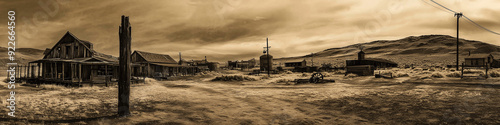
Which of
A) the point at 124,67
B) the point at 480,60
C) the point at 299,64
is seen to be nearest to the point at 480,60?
the point at 480,60

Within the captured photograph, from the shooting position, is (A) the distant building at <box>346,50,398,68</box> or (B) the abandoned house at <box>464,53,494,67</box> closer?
(A) the distant building at <box>346,50,398,68</box>

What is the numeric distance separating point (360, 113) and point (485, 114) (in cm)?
324

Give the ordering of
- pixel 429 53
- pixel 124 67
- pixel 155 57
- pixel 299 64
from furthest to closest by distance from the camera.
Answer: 1. pixel 429 53
2. pixel 299 64
3. pixel 155 57
4. pixel 124 67

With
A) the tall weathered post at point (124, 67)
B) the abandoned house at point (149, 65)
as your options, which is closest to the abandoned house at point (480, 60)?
the abandoned house at point (149, 65)

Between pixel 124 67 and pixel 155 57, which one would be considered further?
pixel 155 57

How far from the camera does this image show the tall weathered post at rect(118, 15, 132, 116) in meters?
6.47

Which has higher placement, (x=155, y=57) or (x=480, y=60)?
(x=155, y=57)

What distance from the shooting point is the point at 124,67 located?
6508mm

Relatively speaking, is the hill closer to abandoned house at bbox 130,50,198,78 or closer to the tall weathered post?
abandoned house at bbox 130,50,198,78

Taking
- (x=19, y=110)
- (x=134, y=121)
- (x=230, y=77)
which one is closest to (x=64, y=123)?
(x=134, y=121)

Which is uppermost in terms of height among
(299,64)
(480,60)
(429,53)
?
(429,53)

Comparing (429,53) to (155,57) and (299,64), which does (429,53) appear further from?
(155,57)

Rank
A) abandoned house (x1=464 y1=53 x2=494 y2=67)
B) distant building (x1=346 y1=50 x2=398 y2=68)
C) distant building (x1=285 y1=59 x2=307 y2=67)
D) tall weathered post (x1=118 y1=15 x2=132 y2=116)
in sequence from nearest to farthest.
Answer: tall weathered post (x1=118 y1=15 x2=132 y2=116), distant building (x1=346 y1=50 x2=398 y2=68), abandoned house (x1=464 y1=53 x2=494 y2=67), distant building (x1=285 y1=59 x2=307 y2=67)

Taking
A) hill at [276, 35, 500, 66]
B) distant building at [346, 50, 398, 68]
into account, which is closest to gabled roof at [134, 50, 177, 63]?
distant building at [346, 50, 398, 68]
